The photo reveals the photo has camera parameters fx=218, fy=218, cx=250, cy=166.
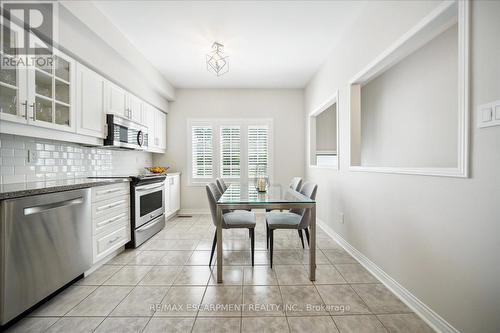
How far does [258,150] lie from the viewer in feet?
16.5

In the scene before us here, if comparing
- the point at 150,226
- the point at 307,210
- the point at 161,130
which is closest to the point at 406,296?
the point at 307,210

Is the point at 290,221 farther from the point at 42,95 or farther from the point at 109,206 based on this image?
the point at 42,95

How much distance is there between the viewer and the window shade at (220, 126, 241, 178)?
5.00 metres

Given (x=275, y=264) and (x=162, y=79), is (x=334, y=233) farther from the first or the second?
(x=162, y=79)

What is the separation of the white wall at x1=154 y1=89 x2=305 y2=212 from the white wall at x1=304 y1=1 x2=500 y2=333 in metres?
2.33

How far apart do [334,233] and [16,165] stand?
3.82 metres

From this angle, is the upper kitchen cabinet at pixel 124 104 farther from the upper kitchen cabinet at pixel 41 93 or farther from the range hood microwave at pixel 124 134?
the upper kitchen cabinet at pixel 41 93

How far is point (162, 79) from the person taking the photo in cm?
427

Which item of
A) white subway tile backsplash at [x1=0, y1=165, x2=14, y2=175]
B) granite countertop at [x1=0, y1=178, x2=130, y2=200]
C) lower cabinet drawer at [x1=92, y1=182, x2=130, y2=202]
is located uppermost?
Result: white subway tile backsplash at [x1=0, y1=165, x2=14, y2=175]

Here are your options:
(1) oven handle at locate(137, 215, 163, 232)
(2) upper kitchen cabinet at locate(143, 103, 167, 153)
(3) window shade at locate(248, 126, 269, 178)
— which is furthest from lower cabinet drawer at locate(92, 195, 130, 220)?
(3) window shade at locate(248, 126, 269, 178)

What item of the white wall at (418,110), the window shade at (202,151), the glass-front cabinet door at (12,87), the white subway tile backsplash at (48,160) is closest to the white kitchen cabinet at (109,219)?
the white subway tile backsplash at (48,160)

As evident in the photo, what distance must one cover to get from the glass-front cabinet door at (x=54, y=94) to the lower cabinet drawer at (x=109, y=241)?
1.23 meters

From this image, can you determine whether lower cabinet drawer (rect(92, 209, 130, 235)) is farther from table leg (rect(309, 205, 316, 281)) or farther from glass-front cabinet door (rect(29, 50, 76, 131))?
table leg (rect(309, 205, 316, 281))

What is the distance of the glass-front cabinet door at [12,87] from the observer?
5.58 feet
